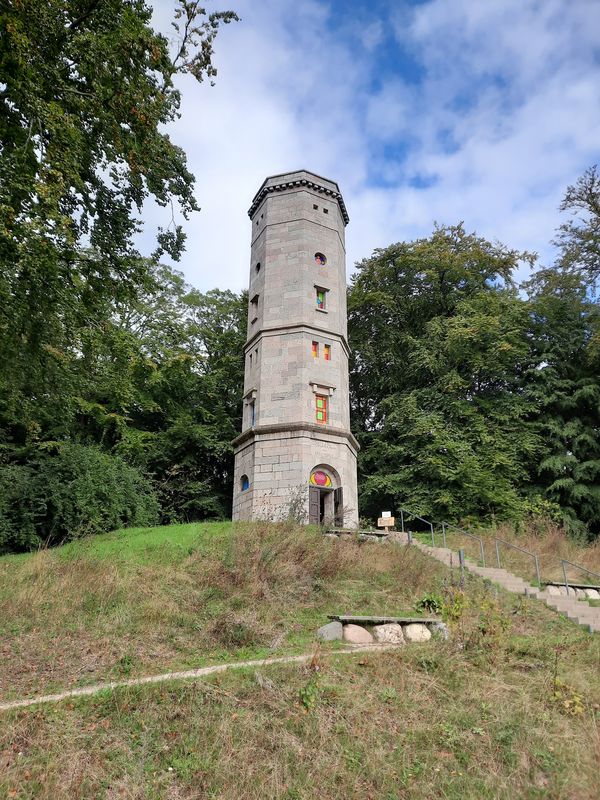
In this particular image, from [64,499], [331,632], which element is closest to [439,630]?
[331,632]

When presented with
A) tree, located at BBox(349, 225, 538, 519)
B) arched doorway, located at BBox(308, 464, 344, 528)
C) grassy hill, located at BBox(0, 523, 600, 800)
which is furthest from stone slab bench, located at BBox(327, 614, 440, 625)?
tree, located at BBox(349, 225, 538, 519)

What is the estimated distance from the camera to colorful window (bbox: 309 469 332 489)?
17.6 meters

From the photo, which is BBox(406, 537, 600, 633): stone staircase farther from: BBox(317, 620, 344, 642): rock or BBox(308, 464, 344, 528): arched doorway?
BBox(317, 620, 344, 642): rock

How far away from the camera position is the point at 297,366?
18578 millimetres

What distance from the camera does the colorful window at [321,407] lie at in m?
18.4

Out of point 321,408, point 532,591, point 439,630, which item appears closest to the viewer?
point 439,630

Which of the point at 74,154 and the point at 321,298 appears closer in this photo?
the point at 74,154

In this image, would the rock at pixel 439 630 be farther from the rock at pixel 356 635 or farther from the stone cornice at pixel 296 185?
the stone cornice at pixel 296 185

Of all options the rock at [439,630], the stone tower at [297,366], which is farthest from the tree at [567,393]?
the rock at [439,630]

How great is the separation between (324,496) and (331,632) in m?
9.76

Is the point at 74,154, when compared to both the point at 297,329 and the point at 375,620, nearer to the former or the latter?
the point at 375,620

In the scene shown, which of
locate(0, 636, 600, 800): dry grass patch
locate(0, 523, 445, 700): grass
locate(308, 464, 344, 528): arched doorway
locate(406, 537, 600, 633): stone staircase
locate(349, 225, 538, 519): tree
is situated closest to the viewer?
locate(0, 636, 600, 800): dry grass patch

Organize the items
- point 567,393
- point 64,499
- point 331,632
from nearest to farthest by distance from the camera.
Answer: point 331,632 → point 64,499 → point 567,393

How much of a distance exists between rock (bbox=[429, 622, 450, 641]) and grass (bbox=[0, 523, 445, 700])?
0.98 metres
